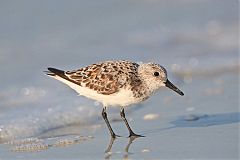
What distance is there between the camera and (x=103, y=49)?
449 inches

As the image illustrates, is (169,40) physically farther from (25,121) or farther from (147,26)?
(25,121)

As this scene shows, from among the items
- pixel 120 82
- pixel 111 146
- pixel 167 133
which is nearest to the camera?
pixel 111 146

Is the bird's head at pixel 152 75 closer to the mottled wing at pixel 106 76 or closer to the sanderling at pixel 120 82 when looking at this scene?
the sanderling at pixel 120 82

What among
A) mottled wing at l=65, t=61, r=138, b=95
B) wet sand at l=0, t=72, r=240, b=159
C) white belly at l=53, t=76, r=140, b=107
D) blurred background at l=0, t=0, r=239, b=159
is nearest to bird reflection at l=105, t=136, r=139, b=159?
wet sand at l=0, t=72, r=240, b=159

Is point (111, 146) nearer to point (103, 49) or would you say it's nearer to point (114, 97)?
point (114, 97)

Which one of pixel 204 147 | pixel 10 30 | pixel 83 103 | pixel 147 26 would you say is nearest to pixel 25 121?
pixel 83 103

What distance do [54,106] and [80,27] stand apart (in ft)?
13.6

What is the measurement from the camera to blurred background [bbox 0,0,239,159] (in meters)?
8.90

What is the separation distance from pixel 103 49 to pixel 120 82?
3.73 meters

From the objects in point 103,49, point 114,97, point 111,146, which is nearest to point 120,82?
point 114,97

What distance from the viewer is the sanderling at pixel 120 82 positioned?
25.3ft

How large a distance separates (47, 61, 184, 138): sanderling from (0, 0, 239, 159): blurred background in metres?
0.80

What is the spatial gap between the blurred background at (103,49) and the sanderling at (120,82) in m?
0.80

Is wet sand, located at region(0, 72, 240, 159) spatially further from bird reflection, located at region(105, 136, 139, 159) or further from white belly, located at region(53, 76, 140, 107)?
white belly, located at region(53, 76, 140, 107)
